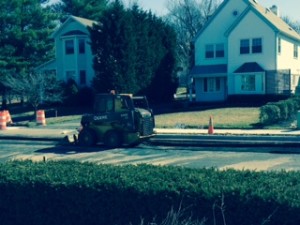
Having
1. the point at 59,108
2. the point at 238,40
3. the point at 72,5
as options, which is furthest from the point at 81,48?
the point at 72,5

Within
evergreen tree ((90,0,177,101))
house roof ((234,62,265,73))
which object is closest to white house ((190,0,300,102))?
house roof ((234,62,265,73))

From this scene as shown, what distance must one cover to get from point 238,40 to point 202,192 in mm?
32666

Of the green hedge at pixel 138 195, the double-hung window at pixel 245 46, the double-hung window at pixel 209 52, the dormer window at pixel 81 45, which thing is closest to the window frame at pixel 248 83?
the double-hung window at pixel 245 46

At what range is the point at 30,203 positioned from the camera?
6.68m

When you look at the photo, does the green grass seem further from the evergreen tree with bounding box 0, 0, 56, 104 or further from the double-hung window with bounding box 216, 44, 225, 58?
the evergreen tree with bounding box 0, 0, 56, 104

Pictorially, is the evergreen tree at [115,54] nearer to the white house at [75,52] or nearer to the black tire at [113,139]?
the white house at [75,52]

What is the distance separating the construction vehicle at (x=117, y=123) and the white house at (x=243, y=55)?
66.5 ft

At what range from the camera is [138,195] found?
5996 millimetres

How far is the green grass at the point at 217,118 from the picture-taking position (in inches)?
932

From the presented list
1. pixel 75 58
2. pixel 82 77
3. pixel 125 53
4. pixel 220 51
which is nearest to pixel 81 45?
pixel 75 58

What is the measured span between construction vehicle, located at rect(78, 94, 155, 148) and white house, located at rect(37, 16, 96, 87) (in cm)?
2367

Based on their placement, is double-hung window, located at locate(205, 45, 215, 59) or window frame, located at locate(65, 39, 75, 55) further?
window frame, located at locate(65, 39, 75, 55)

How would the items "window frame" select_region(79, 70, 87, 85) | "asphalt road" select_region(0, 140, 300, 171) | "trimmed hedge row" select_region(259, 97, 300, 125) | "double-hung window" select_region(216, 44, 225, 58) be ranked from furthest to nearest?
"window frame" select_region(79, 70, 87, 85) < "double-hung window" select_region(216, 44, 225, 58) < "trimmed hedge row" select_region(259, 97, 300, 125) < "asphalt road" select_region(0, 140, 300, 171)

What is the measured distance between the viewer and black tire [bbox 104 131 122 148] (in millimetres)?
17625
